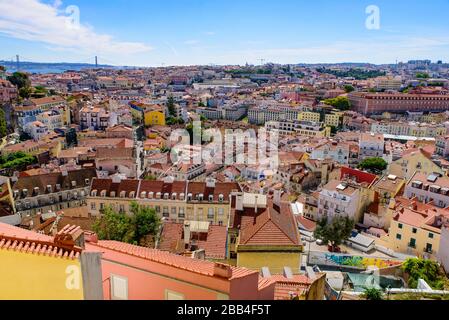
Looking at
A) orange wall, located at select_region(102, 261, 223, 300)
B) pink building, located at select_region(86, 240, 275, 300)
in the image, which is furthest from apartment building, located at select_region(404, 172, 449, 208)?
orange wall, located at select_region(102, 261, 223, 300)

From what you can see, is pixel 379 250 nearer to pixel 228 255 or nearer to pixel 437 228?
pixel 437 228

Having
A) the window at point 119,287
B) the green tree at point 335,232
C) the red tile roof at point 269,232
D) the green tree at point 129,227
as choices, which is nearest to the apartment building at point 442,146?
the green tree at point 335,232

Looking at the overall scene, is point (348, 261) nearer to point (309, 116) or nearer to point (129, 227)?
point (129, 227)

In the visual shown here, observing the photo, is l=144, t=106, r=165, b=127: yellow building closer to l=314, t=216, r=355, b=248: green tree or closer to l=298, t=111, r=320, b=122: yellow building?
l=298, t=111, r=320, b=122: yellow building

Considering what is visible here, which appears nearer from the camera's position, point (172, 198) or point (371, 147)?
point (172, 198)

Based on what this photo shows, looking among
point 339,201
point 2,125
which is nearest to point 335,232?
point 339,201

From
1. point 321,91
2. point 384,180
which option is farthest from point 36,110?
point 321,91

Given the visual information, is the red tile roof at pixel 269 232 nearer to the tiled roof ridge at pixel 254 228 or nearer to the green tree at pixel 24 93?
the tiled roof ridge at pixel 254 228
